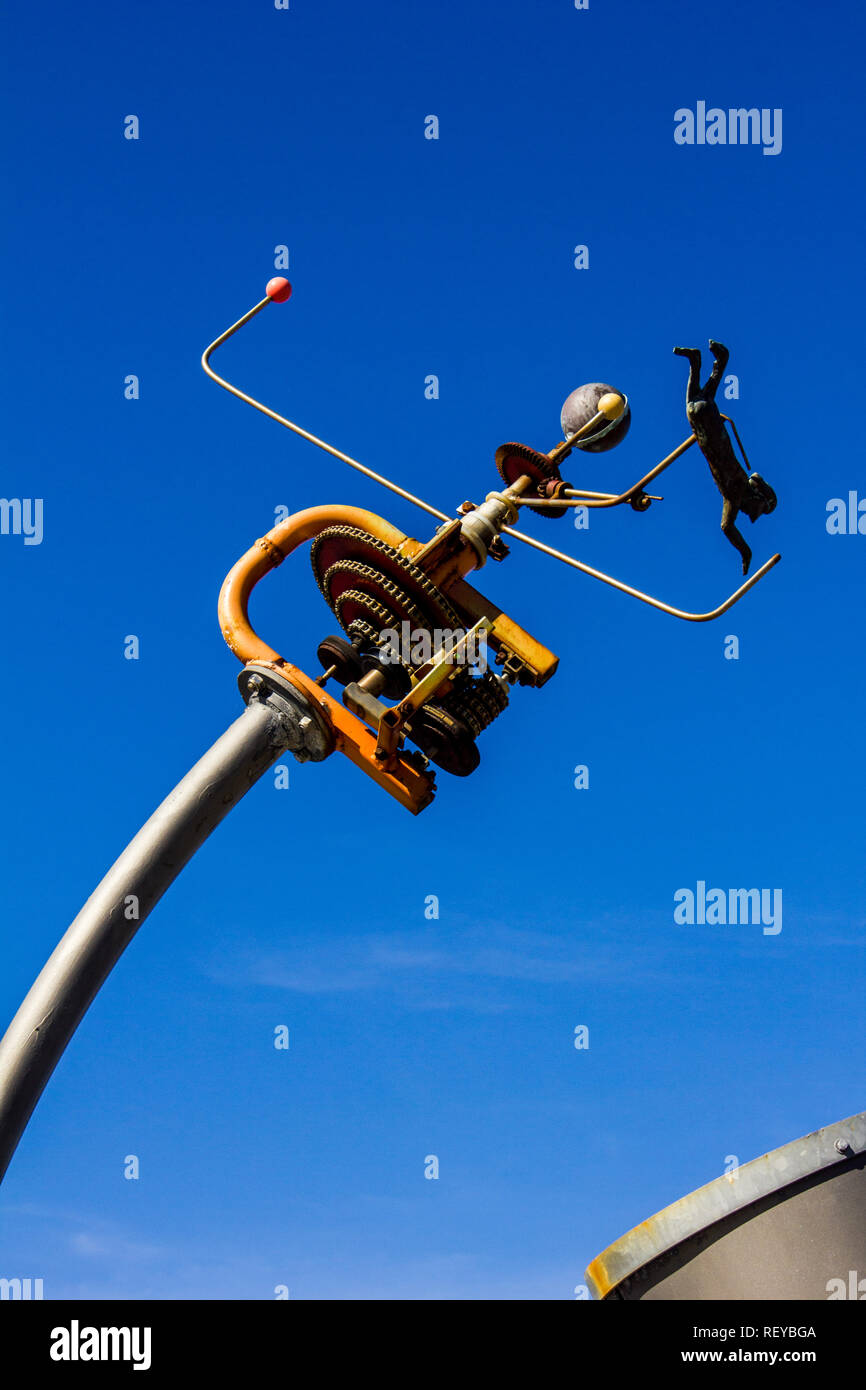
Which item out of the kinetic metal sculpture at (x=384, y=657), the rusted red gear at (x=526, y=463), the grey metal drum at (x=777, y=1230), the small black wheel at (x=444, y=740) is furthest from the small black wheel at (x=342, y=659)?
the grey metal drum at (x=777, y=1230)

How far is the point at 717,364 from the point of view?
16.3 metres

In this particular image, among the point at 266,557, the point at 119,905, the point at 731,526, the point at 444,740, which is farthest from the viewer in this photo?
the point at 266,557

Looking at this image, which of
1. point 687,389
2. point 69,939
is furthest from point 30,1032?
point 687,389

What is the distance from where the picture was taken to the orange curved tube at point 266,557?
17562mm

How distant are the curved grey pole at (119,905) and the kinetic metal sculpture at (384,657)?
0.06ft

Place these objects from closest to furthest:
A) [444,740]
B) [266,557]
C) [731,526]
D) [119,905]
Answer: [119,905] < [444,740] < [731,526] < [266,557]

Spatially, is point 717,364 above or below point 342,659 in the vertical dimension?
above

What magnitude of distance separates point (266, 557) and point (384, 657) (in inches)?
87.7

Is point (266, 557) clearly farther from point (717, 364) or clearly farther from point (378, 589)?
point (717, 364)

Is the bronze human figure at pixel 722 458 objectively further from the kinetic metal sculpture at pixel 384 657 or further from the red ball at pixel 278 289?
the red ball at pixel 278 289

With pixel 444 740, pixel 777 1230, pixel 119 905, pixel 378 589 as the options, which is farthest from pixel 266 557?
pixel 777 1230

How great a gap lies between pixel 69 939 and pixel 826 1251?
8127 mm

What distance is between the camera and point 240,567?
1830 centimetres
